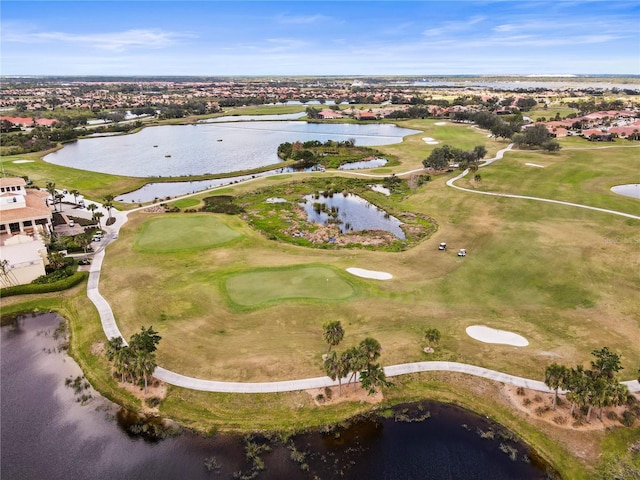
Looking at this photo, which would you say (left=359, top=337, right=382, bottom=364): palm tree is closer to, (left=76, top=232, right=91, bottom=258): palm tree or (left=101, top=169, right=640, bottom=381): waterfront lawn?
(left=101, top=169, right=640, bottom=381): waterfront lawn

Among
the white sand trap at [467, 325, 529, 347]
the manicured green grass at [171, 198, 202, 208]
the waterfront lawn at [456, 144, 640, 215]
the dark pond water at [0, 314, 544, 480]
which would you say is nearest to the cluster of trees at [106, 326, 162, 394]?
the dark pond water at [0, 314, 544, 480]

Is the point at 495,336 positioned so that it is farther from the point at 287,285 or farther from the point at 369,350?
the point at 287,285

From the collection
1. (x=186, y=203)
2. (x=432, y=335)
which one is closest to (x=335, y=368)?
(x=432, y=335)

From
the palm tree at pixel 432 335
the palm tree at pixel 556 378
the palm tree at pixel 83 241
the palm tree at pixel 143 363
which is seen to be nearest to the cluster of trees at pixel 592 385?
the palm tree at pixel 556 378

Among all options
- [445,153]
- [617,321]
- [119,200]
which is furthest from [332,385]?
[445,153]

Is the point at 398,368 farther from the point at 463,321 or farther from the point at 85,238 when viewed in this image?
the point at 85,238
